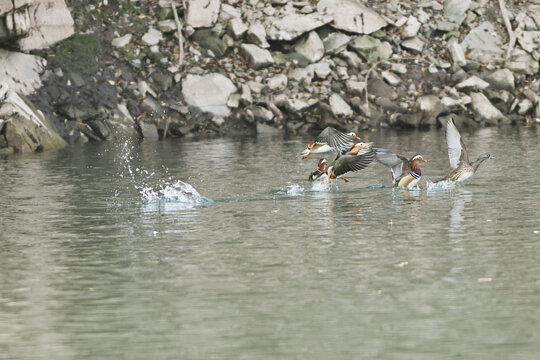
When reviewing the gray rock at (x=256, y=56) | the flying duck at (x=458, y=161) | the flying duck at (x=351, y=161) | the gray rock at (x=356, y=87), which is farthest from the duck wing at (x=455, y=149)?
the gray rock at (x=256, y=56)

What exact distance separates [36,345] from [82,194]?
10.6m

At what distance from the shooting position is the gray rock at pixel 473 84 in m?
37.7

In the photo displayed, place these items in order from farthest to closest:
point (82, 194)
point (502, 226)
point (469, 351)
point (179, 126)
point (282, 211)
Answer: point (179, 126), point (82, 194), point (282, 211), point (502, 226), point (469, 351)

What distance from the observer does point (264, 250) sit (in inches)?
482

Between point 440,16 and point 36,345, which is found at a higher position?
point 440,16

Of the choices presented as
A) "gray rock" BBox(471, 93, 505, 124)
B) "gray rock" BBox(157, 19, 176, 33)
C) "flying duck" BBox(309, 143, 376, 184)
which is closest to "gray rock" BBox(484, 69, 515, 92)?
"gray rock" BBox(471, 93, 505, 124)

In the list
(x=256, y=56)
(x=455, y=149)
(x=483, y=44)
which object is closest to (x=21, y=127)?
(x=256, y=56)

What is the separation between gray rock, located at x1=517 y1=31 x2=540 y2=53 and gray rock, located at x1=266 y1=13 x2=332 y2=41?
7.73m

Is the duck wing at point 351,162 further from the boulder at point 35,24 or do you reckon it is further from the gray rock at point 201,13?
the gray rock at point 201,13

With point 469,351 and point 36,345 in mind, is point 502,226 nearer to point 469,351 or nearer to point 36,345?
point 469,351

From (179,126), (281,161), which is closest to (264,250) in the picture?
(281,161)

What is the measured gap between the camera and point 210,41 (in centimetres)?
3766

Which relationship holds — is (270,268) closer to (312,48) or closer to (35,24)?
(35,24)

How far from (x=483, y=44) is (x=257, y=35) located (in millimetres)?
9005
